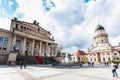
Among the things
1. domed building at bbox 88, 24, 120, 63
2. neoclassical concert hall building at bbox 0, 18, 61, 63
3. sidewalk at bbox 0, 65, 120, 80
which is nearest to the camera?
sidewalk at bbox 0, 65, 120, 80

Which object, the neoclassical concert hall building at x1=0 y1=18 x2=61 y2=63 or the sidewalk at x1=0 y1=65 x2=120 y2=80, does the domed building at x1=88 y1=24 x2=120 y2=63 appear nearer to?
the neoclassical concert hall building at x1=0 y1=18 x2=61 y2=63

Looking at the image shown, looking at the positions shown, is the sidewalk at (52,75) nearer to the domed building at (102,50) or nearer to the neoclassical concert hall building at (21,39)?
the neoclassical concert hall building at (21,39)

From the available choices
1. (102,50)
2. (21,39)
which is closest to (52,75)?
(21,39)

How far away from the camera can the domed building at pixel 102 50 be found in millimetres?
68750

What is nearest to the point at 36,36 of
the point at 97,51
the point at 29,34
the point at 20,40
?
the point at 29,34

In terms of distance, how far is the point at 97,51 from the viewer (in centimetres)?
7612

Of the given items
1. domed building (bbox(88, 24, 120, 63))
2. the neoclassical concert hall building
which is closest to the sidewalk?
the neoclassical concert hall building

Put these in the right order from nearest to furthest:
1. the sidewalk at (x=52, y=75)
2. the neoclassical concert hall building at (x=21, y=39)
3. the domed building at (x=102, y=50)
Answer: the sidewalk at (x=52, y=75) < the neoclassical concert hall building at (x=21, y=39) < the domed building at (x=102, y=50)

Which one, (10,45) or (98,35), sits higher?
(98,35)

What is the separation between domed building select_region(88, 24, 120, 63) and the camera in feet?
226

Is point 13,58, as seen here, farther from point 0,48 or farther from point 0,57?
point 0,48

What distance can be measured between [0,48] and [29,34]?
1056 cm

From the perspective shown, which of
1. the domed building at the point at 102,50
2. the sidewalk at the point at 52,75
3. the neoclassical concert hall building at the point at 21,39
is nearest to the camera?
the sidewalk at the point at 52,75

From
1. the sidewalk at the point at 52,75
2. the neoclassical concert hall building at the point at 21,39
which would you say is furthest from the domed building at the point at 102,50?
the sidewalk at the point at 52,75
